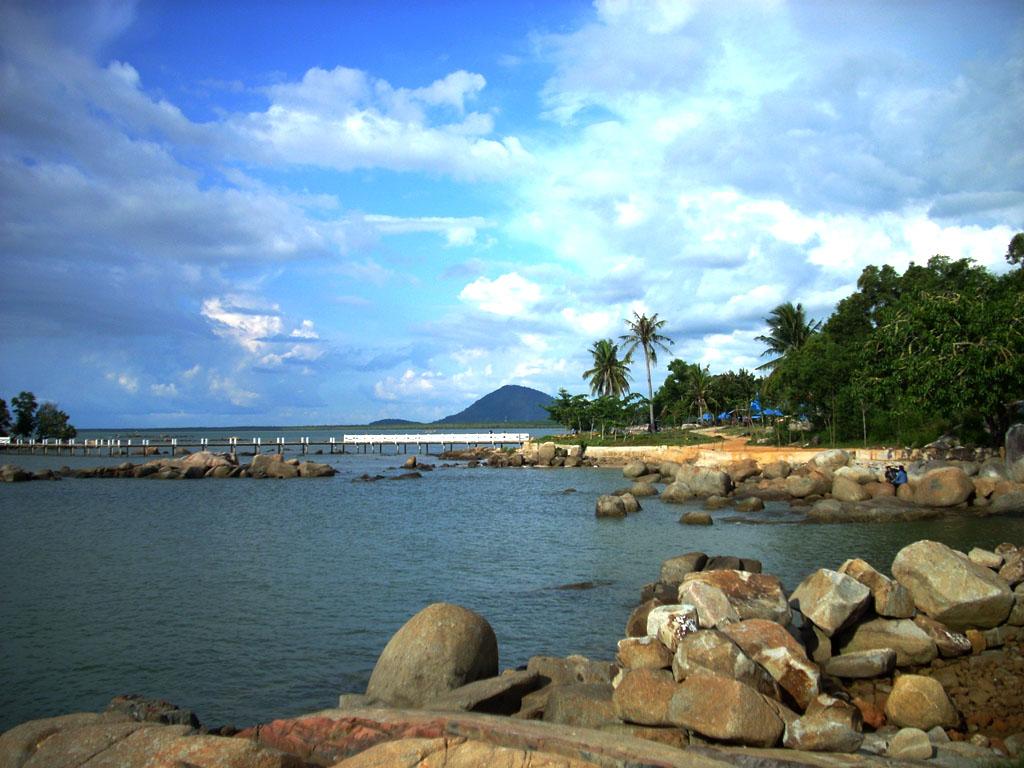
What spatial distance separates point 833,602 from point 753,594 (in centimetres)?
116

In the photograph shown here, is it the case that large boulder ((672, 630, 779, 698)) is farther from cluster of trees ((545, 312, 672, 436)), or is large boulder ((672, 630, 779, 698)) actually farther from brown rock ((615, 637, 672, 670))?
cluster of trees ((545, 312, 672, 436))

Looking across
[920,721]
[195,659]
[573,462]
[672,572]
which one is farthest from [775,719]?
[573,462]

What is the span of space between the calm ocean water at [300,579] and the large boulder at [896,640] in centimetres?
389

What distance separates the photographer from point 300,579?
1983cm

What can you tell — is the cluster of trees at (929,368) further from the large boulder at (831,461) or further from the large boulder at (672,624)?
the large boulder at (672,624)

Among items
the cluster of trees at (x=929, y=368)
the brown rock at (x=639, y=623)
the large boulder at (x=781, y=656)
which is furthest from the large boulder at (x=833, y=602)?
the cluster of trees at (x=929, y=368)

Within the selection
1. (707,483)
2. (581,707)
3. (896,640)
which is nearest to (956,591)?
(896,640)

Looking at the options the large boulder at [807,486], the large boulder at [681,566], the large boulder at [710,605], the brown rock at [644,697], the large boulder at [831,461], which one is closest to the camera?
the brown rock at [644,697]

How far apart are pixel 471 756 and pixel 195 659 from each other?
29.5 feet

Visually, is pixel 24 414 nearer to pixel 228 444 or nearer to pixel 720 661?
pixel 228 444

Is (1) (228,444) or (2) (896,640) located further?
(1) (228,444)

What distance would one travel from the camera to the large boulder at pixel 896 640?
1102cm

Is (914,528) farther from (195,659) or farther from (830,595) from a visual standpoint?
(195,659)

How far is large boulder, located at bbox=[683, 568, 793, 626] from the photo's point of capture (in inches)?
427
